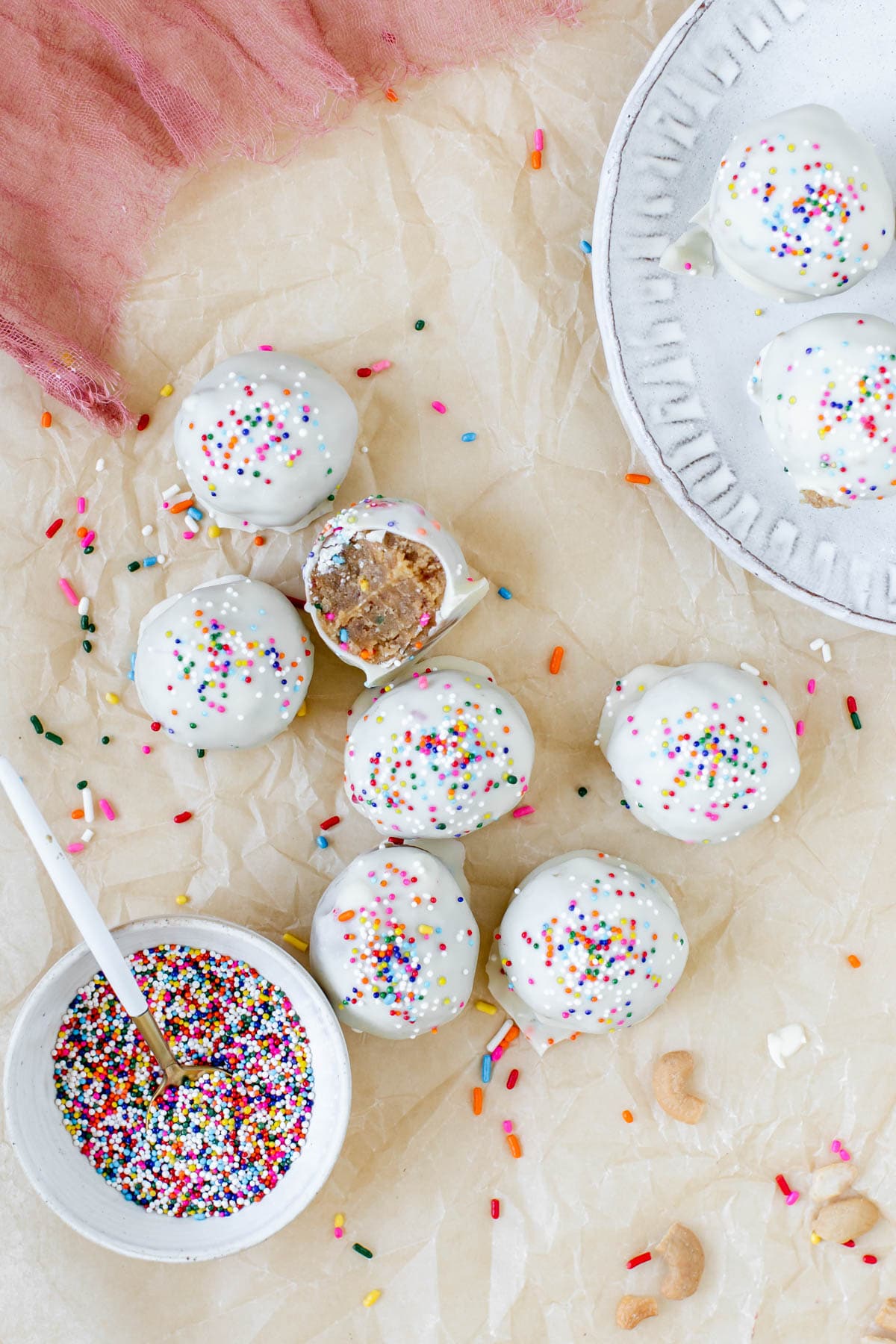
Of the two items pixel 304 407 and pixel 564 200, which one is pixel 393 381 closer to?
pixel 304 407

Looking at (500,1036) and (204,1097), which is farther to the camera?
(500,1036)

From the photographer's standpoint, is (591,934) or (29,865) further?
(29,865)

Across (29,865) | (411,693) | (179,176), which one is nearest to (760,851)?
(411,693)

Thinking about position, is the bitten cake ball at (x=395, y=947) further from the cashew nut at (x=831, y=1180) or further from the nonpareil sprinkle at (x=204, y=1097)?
the cashew nut at (x=831, y=1180)

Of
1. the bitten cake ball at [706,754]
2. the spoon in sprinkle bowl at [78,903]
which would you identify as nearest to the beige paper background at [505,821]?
the bitten cake ball at [706,754]

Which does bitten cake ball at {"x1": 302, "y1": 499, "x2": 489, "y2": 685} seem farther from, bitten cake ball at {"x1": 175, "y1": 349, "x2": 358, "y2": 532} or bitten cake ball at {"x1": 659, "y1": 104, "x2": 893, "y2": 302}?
bitten cake ball at {"x1": 659, "y1": 104, "x2": 893, "y2": 302}

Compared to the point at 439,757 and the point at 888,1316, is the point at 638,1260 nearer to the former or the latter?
the point at 888,1316

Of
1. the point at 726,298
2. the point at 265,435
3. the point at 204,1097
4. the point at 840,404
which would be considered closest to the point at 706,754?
the point at 840,404
